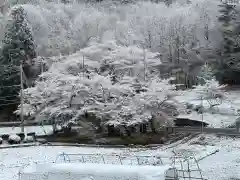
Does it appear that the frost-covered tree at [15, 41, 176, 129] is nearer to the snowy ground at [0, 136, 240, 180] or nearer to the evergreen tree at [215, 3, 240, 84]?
the snowy ground at [0, 136, 240, 180]

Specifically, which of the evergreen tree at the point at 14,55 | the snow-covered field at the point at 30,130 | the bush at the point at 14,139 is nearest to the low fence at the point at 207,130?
the snow-covered field at the point at 30,130

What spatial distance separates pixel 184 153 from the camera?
27.6 metres

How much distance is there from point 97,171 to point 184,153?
9.19 m

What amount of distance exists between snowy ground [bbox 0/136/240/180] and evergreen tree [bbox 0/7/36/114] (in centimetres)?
1330

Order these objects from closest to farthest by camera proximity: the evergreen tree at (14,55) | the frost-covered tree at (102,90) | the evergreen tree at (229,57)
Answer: the frost-covered tree at (102,90) → the evergreen tree at (14,55) → the evergreen tree at (229,57)

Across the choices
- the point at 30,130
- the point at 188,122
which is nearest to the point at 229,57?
the point at 188,122

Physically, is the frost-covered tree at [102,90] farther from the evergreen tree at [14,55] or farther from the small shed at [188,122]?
the evergreen tree at [14,55]

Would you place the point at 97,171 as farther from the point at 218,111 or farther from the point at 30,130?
the point at 218,111

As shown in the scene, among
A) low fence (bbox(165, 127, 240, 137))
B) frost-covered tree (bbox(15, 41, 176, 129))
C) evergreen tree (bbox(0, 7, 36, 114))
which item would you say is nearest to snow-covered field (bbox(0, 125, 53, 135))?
frost-covered tree (bbox(15, 41, 176, 129))

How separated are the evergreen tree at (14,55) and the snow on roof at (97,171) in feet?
74.8

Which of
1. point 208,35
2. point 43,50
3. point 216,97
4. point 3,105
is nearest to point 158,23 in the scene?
point 208,35

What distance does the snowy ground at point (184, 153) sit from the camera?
2405 cm

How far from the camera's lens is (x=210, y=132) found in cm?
3366

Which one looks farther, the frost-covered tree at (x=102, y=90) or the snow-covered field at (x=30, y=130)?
the snow-covered field at (x=30, y=130)
